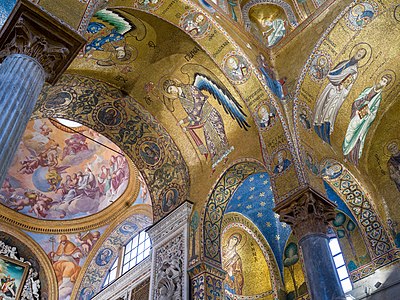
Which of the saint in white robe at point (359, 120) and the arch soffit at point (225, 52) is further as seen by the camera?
the saint in white robe at point (359, 120)

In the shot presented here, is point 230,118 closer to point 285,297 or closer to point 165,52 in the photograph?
point 165,52

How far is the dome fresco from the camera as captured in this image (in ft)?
→ 43.2

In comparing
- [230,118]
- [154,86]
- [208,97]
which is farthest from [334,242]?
[154,86]

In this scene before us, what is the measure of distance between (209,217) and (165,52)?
3.25 metres

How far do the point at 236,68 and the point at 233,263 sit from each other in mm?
4809

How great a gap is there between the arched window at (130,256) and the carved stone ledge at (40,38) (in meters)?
6.75

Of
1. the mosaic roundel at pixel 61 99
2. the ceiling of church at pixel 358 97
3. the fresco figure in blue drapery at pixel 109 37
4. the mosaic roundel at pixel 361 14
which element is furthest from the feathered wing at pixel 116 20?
the mosaic roundel at pixel 361 14

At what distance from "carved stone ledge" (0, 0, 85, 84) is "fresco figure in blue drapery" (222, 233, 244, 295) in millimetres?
6660

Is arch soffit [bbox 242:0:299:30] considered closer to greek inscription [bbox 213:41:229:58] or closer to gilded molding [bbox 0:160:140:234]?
greek inscription [bbox 213:41:229:58]

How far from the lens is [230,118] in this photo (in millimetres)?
8711

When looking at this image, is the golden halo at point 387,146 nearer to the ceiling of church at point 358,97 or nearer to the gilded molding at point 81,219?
the ceiling of church at point 358,97

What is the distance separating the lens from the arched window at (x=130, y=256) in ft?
36.6

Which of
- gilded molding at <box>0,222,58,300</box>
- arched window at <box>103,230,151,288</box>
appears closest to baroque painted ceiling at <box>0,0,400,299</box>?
arched window at <box>103,230,151,288</box>

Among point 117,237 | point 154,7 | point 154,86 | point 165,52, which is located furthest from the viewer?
point 117,237
